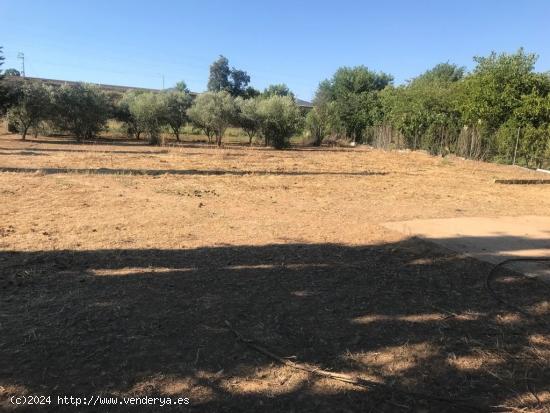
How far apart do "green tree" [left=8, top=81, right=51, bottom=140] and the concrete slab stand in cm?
2356

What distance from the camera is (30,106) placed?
24469mm

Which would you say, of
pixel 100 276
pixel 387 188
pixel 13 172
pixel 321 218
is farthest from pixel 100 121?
pixel 100 276

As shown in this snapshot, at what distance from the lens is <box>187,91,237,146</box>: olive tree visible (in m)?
28.6

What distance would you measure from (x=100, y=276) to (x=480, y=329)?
3048mm

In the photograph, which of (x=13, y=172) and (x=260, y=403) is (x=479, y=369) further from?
(x=13, y=172)

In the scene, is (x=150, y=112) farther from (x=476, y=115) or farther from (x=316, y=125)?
(x=476, y=115)

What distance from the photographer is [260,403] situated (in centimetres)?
230

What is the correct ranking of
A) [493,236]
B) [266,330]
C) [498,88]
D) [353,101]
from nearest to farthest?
1. [266,330]
2. [493,236]
3. [498,88]
4. [353,101]

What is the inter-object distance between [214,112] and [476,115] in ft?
49.7

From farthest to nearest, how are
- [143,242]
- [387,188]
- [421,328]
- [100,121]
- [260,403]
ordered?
[100,121] < [387,188] < [143,242] < [421,328] < [260,403]

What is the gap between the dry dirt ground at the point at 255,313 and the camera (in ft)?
7.98

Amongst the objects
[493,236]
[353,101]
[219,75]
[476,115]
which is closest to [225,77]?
[219,75]

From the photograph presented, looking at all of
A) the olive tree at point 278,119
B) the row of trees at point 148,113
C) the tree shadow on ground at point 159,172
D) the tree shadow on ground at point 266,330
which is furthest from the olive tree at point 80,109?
the tree shadow on ground at point 266,330

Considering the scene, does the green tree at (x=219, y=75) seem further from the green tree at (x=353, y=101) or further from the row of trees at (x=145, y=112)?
the row of trees at (x=145, y=112)
